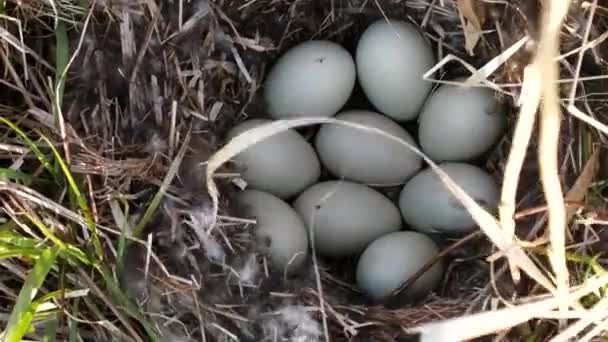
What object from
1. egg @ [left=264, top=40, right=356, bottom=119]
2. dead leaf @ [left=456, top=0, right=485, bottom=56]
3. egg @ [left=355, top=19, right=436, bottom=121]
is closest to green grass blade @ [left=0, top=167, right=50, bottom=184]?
egg @ [left=264, top=40, right=356, bottom=119]

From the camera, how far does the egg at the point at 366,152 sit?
125 centimetres

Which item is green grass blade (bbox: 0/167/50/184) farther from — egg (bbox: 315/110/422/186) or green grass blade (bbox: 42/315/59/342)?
egg (bbox: 315/110/422/186)

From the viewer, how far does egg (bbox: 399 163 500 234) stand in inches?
47.5

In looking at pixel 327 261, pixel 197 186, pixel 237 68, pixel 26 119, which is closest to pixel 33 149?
pixel 26 119

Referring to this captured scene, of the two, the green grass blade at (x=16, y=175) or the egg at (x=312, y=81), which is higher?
the egg at (x=312, y=81)

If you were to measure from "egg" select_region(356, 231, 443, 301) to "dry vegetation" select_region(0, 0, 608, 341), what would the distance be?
27mm

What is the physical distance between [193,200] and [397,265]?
28 cm

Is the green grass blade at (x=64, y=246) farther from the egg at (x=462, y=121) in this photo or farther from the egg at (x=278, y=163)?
the egg at (x=462, y=121)

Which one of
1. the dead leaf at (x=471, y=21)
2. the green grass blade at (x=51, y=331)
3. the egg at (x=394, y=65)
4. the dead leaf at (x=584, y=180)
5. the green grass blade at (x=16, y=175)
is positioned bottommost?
the green grass blade at (x=51, y=331)

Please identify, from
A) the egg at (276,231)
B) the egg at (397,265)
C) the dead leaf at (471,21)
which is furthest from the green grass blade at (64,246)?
the dead leaf at (471,21)

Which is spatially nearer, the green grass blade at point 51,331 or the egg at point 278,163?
the green grass blade at point 51,331

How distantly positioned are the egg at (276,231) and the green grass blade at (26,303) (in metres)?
0.27

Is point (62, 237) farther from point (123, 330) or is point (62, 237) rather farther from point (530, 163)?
point (530, 163)

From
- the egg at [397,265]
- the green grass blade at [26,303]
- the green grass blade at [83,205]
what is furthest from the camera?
the egg at [397,265]
